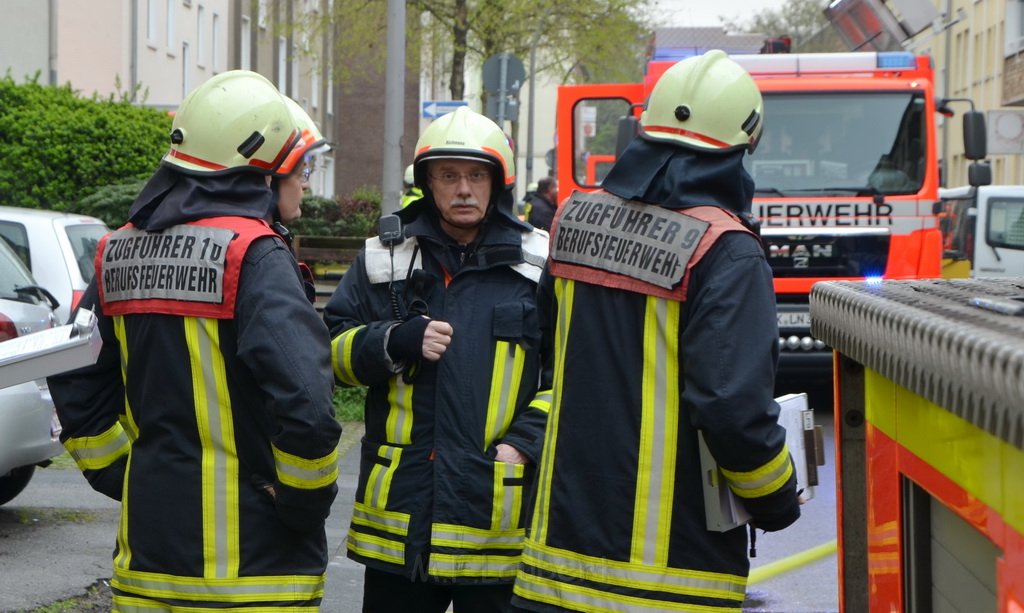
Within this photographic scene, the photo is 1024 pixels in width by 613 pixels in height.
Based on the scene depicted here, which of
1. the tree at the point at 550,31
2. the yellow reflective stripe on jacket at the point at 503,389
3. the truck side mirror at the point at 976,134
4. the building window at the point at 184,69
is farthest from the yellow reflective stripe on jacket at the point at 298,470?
the building window at the point at 184,69

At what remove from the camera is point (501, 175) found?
4012 mm

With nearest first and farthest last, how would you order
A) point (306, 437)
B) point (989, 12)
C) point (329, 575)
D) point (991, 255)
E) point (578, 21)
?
point (306, 437)
point (329, 575)
point (991, 255)
point (578, 21)
point (989, 12)

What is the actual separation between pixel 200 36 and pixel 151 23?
411 cm

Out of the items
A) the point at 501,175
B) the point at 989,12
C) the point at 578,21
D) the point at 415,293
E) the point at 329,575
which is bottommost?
the point at 329,575

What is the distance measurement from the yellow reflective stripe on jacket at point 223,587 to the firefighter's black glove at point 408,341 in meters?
0.71

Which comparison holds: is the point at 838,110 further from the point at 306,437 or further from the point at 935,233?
the point at 306,437

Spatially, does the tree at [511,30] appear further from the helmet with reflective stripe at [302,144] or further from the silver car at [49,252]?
the helmet with reflective stripe at [302,144]

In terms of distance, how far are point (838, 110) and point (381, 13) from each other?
51.3 feet

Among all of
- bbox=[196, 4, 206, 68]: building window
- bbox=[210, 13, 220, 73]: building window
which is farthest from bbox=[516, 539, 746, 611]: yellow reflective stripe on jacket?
bbox=[210, 13, 220, 73]: building window

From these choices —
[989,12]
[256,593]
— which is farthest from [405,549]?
[989,12]

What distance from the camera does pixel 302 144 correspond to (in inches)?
133

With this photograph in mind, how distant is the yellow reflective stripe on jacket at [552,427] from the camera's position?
3197mm

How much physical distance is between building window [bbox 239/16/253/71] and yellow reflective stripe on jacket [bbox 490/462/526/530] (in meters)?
36.5

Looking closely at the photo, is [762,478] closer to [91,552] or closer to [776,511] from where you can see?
[776,511]
